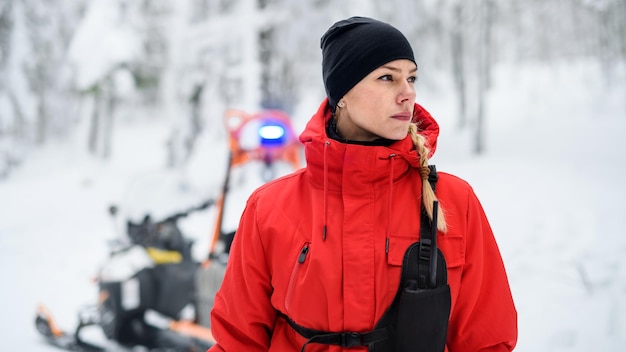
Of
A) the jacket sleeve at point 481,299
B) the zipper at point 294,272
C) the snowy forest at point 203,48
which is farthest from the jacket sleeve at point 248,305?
the snowy forest at point 203,48

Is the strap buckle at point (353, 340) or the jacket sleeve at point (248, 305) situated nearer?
the strap buckle at point (353, 340)

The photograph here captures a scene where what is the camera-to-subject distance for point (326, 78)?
1478 millimetres

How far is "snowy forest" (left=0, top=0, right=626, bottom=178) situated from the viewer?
28.5 ft

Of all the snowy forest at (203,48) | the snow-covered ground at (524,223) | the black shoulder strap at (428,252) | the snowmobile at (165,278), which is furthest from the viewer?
the snowy forest at (203,48)

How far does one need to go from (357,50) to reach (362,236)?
0.53 m

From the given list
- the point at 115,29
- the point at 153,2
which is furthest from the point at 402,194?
the point at 153,2

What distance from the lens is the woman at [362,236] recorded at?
1.30 m

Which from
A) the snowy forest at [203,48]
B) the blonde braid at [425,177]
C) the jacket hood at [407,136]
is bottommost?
the blonde braid at [425,177]

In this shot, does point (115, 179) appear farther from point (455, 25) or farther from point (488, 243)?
point (488, 243)

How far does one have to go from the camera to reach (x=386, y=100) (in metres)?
1.35

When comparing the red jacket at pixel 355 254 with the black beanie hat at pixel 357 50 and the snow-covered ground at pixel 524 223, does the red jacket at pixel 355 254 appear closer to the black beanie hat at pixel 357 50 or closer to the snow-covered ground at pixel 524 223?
the black beanie hat at pixel 357 50

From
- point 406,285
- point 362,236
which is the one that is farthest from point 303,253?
point 406,285

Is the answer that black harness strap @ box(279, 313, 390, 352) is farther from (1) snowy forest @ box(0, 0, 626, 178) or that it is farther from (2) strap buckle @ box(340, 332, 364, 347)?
(1) snowy forest @ box(0, 0, 626, 178)

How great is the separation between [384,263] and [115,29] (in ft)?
36.5
